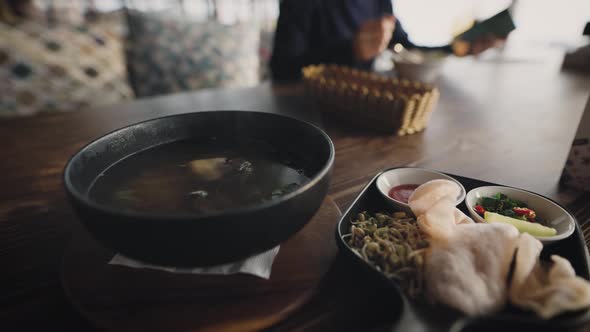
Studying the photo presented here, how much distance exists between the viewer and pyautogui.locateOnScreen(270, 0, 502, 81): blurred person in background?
3.13 m

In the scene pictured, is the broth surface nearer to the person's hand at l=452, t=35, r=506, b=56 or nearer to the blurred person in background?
the blurred person in background

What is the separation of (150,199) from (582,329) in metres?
0.91

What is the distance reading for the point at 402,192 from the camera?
1076 mm

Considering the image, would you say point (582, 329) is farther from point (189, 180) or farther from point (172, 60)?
point (172, 60)

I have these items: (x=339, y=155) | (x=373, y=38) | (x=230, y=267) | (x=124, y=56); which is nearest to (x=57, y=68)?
(x=124, y=56)

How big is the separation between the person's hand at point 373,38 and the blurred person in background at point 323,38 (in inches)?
0.4

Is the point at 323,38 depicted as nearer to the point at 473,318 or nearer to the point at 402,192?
the point at 402,192

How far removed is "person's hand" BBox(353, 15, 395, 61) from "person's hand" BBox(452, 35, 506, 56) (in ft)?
2.00

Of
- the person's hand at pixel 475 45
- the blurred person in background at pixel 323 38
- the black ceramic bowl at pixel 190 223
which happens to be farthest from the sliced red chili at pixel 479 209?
the person's hand at pixel 475 45

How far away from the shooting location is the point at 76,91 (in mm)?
3014

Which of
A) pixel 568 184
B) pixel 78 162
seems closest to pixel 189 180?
pixel 78 162

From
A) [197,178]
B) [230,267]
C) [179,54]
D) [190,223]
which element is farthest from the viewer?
[179,54]

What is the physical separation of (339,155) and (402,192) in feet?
1.34

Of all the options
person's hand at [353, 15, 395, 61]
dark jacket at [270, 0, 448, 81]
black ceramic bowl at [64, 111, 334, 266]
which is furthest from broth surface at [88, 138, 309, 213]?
dark jacket at [270, 0, 448, 81]
